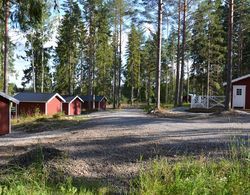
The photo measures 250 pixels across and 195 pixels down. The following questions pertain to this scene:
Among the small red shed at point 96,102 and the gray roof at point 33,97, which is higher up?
the gray roof at point 33,97

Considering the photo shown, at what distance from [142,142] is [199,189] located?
596 cm

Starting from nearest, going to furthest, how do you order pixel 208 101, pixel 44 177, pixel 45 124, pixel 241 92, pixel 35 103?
pixel 44 177 < pixel 45 124 < pixel 241 92 < pixel 208 101 < pixel 35 103

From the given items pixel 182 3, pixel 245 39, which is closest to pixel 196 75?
pixel 245 39

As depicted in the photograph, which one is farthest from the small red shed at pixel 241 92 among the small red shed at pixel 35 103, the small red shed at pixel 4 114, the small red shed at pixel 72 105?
the small red shed at pixel 72 105

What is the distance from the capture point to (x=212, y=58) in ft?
168

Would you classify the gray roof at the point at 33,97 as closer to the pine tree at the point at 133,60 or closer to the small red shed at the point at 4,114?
the small red shed at the point at 4,114

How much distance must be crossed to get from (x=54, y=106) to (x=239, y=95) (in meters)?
19.7

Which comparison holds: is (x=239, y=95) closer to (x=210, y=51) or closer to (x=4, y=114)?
(x=4, y=114)

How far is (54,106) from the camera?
41406 millimetres

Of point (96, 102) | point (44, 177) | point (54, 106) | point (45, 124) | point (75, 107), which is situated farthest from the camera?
point (96, 102)

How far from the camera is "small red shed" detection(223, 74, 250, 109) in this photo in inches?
1199

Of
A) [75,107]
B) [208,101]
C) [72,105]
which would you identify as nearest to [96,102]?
[75,107]

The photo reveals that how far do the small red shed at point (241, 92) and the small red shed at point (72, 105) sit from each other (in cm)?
2128

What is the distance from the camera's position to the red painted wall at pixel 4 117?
2159 centimetres
